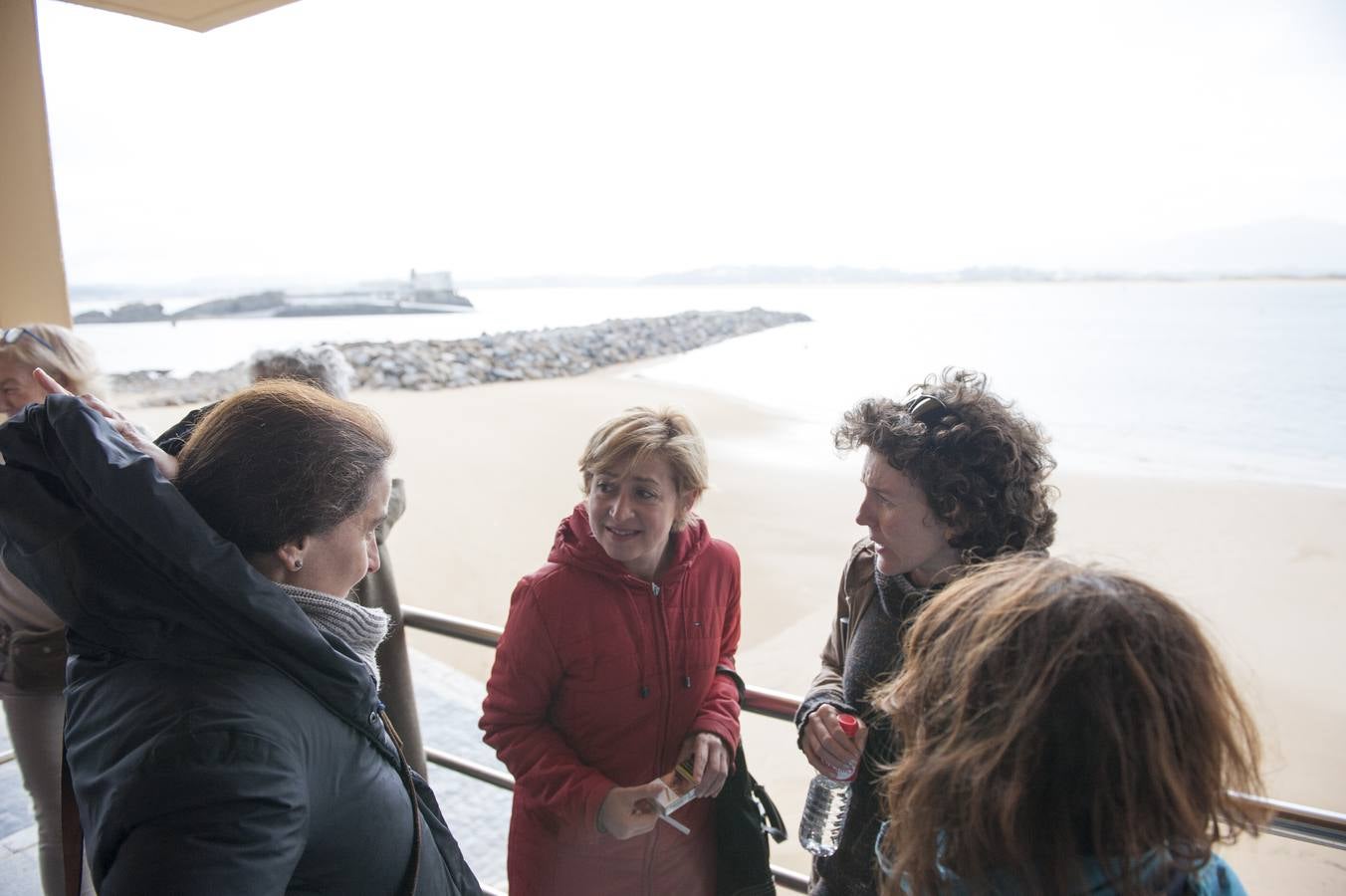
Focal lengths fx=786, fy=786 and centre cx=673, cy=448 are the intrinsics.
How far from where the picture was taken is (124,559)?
744mm

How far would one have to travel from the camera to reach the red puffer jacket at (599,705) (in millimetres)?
1327

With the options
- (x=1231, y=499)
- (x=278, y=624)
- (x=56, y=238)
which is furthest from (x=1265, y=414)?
(x=56, y=238)

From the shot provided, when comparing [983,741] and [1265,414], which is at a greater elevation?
[983,741]

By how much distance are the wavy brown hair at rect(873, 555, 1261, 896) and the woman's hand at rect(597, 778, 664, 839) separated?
1.96 feet

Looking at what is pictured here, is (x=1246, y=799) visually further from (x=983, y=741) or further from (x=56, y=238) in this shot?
(x=56, y=238)

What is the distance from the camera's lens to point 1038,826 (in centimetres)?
66

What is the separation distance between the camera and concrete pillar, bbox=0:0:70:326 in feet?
10.3

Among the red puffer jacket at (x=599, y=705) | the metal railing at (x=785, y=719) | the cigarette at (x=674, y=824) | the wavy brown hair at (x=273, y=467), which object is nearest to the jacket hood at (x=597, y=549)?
the red puffer jacket at (x=599, y=705)

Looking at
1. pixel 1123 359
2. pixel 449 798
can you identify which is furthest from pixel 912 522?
pixel 1123 359

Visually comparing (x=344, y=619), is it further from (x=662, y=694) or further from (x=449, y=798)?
(x=449, y=798)

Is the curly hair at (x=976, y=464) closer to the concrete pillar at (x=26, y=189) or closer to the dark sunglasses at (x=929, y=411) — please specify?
the dark sunglasses at (x=929, y=411)

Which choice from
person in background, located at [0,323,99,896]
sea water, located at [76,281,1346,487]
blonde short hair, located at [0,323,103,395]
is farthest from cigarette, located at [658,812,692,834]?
sea water, located at [76,281,1346,487]

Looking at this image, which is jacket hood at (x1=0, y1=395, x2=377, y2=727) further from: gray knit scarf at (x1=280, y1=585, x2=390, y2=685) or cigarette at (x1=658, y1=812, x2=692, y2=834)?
cigarette at (x1=658, y1=812, x2=692, y2=834)

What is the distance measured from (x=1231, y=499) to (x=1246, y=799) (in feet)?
29.6
